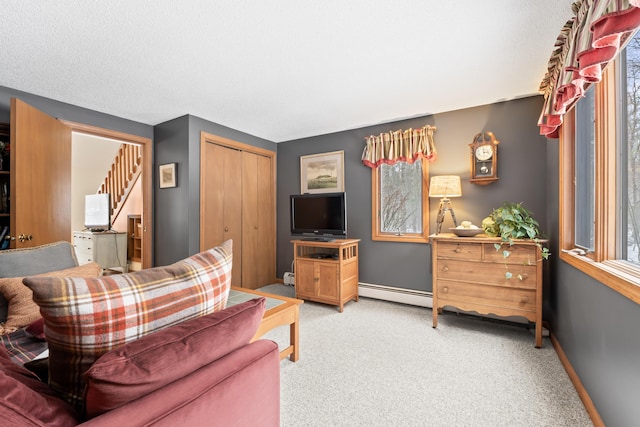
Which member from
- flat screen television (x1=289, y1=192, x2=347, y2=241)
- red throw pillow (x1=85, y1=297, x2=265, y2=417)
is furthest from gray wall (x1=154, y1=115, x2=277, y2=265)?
red throw pillow (x1=85, y1=297, x2=265, y2=417)

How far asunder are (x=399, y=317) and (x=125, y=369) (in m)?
2.82

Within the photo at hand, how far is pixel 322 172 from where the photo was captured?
4055 mm

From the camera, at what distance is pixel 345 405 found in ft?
5.40

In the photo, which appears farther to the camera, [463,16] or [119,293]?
[463,16]

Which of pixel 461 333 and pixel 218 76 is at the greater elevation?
pixel 218 76

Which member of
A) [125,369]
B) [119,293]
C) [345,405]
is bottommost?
[345,405]

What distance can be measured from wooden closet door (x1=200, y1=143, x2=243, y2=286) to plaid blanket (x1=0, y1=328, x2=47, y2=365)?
1982 millimetres

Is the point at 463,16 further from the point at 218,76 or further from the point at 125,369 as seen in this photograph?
the point at 125,369

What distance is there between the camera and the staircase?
496 centimetres

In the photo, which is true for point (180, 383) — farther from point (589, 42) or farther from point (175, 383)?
point (589, 42)

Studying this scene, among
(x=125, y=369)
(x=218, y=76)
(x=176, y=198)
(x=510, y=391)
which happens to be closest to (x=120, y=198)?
(x=176, y=198)

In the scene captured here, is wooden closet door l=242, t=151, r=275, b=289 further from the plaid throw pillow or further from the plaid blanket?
the plaid throw pillow

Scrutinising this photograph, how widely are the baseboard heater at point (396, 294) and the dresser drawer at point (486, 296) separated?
58cm

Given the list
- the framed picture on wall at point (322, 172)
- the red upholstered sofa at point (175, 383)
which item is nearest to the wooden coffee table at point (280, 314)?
the red upholstered sofa at point (175, 383)
